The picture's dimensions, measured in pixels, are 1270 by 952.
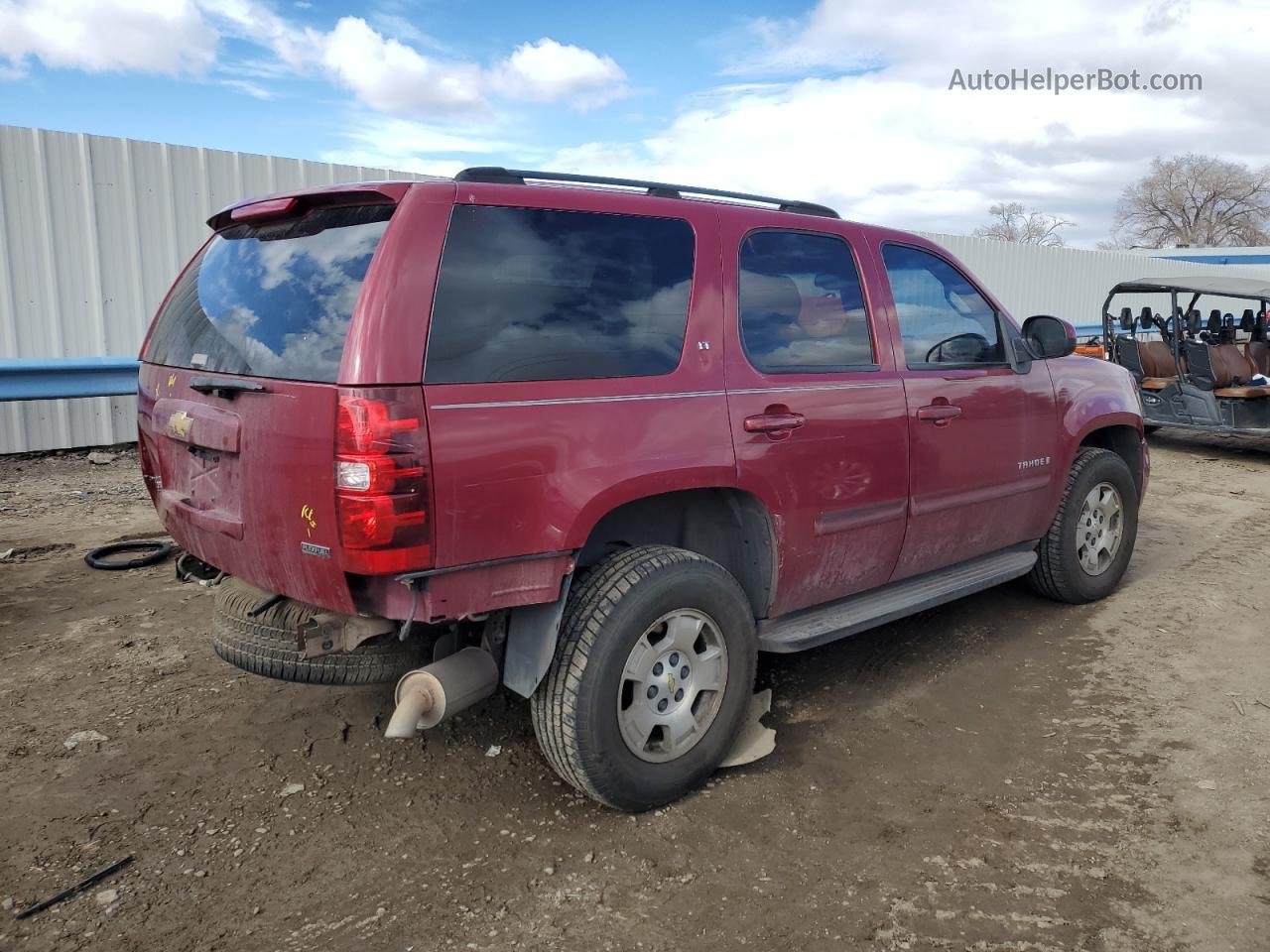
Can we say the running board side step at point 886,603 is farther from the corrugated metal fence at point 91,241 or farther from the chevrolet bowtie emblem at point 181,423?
the corrugated metal fence at point 91,241

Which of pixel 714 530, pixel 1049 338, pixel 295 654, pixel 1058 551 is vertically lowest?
pixel 1058 551

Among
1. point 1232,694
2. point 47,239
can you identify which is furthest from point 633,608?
point 47,239

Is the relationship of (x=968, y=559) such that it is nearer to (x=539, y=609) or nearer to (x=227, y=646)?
(x=539, y=609)

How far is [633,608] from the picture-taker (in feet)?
9.46

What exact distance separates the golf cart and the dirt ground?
6278 mm

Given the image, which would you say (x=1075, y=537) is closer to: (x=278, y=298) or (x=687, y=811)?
(x=687, y=811)

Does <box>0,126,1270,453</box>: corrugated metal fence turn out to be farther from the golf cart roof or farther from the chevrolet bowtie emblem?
the golf cart roof

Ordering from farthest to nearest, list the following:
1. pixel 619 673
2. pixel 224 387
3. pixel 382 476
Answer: pixel 619 673 < pixel 224 387 < pixel 382 476

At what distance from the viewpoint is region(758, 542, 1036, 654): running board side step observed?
11.4 ft

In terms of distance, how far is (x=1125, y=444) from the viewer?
212 inches

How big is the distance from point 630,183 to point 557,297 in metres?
0.71

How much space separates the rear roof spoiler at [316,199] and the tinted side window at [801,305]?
1269mm

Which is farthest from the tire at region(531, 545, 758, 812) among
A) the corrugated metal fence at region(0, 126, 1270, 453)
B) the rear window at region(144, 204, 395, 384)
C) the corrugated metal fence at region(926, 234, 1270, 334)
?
the corrugated metal fence at region(926, 234, 1270, 334)

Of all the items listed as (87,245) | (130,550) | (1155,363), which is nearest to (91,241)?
(87,245)
